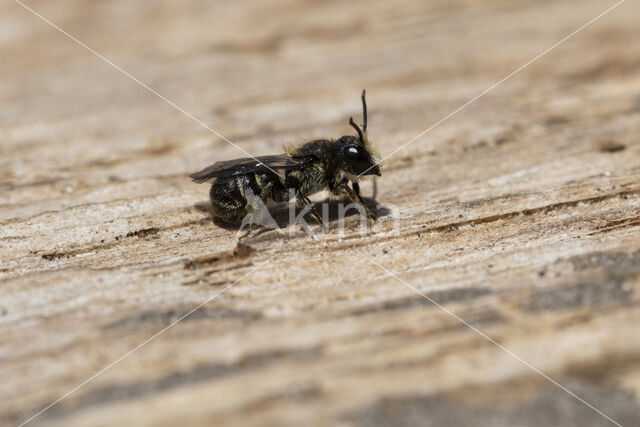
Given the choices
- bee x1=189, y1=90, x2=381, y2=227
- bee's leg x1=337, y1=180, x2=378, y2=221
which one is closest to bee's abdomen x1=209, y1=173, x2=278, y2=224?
bee x1=189, y1=90, x2=381, y2=227

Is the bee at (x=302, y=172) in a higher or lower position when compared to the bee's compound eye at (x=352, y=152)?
lower

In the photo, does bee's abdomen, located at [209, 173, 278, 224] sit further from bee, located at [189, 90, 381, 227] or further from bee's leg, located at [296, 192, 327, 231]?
bee's leg, located at [296, 192, 327, 231]

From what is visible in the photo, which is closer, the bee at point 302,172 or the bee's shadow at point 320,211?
the bee's shadow at point 320,211

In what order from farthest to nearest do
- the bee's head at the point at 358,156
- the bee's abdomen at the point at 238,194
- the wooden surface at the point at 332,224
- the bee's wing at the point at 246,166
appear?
the bee's head at the point at 358,156 < the bee's wing at the point at 246,166 < the bee's abdomen at the point at 238,194 < the wooden surface at the point at 332,224

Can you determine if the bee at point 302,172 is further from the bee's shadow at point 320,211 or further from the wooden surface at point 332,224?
the wooden surface at point 332,224

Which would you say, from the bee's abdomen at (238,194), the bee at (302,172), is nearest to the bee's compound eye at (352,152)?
the bee at (302,172)

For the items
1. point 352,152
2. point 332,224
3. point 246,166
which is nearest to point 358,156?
point 352,152

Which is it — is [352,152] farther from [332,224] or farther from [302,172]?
[332,224]

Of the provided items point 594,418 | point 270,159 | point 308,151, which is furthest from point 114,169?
point 594,418
